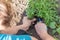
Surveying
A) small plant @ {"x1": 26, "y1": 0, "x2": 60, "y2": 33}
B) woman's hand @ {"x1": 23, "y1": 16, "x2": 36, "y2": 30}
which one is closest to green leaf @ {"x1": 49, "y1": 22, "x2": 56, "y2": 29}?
small plant @ {"x1": 26, "y1": 0, "x2": 60, "y2": 33}

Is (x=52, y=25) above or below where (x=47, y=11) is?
below

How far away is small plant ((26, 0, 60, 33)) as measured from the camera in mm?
2248

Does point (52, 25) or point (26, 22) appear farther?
point (26, 22)

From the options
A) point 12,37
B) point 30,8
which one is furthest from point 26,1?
point 12,37

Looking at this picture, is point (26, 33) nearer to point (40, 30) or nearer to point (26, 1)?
point (40, 30)

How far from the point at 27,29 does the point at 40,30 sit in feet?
0.42

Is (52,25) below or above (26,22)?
below

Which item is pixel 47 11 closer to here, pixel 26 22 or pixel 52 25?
pixel 52 25

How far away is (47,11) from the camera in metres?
2.26

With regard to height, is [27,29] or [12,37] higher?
[27,29]

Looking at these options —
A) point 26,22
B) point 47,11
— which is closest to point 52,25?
point 47,11

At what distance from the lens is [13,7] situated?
8.02 feet

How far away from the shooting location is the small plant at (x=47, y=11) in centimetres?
225

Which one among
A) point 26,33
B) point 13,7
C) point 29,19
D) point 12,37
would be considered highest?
point 13,7
